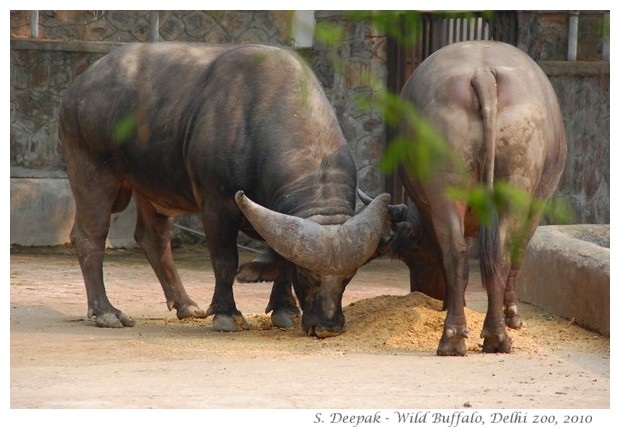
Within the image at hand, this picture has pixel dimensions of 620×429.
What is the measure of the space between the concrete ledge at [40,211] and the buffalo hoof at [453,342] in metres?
8.23

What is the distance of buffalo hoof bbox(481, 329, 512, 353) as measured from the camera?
784 centimetres

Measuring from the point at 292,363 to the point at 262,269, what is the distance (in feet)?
4.80

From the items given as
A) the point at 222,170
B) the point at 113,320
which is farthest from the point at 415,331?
the point at 113,320

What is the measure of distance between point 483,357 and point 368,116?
7806mm

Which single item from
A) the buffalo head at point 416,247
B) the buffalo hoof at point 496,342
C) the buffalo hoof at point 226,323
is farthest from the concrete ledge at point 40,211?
the buffalo hoof at point 496,342

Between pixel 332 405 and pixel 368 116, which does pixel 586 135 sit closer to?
pixel 368 116

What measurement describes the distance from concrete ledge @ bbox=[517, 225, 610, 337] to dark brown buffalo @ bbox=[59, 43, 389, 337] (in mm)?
1657

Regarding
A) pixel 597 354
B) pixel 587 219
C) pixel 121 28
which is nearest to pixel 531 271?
pixel 597 354

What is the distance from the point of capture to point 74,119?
9969 mm

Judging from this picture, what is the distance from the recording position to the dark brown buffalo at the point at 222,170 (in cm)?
821

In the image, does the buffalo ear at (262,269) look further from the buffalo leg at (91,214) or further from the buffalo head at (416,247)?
the buffalo leg at (91,214)

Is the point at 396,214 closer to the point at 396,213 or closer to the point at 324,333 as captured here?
the point at 396,213

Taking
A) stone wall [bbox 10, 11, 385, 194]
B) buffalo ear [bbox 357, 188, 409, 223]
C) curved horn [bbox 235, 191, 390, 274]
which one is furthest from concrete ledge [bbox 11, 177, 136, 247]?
curved horn [bbox 235, 191, 390, 274]

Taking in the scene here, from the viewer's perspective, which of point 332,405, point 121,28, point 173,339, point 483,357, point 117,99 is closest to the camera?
point 332,405
